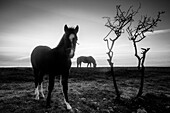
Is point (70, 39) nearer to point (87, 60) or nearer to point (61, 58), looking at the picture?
point (61, 58)

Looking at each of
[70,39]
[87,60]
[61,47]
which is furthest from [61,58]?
[87,60]

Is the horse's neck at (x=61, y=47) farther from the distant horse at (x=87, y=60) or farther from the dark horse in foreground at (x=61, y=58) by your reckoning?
the distant horse at (x=87, y=60)

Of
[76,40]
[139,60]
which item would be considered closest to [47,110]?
[76,40]

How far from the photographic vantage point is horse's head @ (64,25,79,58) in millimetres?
5375

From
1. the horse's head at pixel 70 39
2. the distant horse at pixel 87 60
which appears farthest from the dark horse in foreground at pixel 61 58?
the distant horse at pixel 87 60

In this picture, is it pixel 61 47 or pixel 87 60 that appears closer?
pixel 61 47

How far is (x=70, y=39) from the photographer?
17.6 ft

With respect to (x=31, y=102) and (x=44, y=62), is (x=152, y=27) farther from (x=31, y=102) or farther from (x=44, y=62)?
(x=31, y=102)

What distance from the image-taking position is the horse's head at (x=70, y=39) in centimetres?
538

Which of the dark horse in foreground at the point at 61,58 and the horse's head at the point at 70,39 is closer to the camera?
the horse's head at the point at 70,39

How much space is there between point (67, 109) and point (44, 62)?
214 cm

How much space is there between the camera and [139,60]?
8.38 metres

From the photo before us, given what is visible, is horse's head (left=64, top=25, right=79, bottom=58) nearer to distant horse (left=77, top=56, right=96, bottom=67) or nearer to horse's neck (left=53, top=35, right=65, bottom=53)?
horse's neck (left=53, top=35, right=65, bottom=53)

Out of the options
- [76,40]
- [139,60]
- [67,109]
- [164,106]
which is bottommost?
[164,106]
